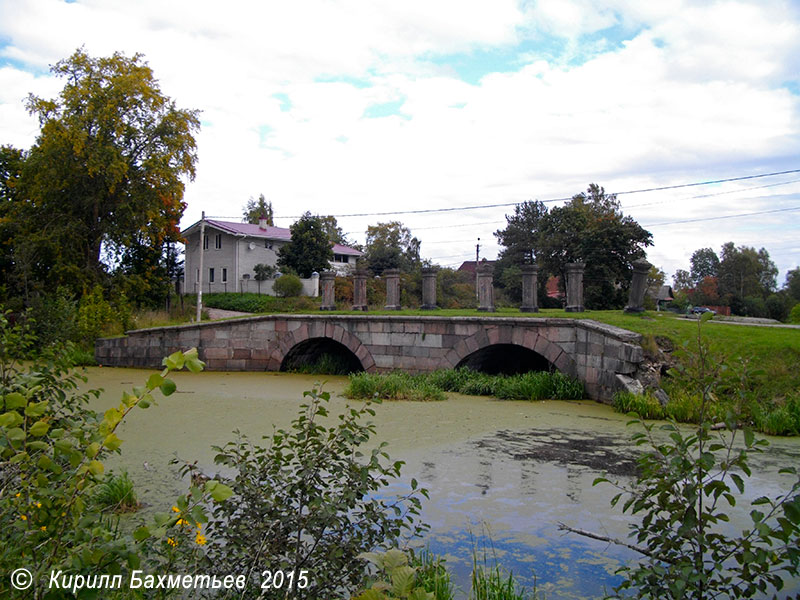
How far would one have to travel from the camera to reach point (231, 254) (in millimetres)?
39281

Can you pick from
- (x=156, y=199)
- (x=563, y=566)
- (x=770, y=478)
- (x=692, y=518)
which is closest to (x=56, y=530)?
(x=692, y=518)

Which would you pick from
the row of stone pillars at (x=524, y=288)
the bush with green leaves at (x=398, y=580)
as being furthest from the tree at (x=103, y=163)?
the bush with green leaves at (x=398, y=580)

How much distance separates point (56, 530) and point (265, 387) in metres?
12.0

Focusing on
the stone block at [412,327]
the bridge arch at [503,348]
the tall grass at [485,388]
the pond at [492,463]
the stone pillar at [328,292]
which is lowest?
the pond at [492,463]

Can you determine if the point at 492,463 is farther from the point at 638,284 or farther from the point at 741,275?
the point at 741,275

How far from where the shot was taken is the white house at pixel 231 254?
38906 millimetres

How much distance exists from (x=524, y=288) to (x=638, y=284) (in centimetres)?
317

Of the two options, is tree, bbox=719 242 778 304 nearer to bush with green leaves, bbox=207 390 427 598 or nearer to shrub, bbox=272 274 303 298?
shrub, bbox=272 274 303 298

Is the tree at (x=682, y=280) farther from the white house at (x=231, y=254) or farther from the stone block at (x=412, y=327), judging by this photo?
the stone block at (x=412, y=327)

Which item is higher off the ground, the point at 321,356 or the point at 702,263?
the point at 702,263

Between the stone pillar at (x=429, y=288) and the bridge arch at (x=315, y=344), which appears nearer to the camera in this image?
the bridge arch at (x=315, y=344)

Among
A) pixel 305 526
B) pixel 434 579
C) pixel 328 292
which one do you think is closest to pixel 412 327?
pixel 328 292

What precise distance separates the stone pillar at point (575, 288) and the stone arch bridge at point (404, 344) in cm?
146

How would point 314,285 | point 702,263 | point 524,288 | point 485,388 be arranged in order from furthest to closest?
1. point 702,263
2. point 314,285
3. point 524,288
4. point 485,388
